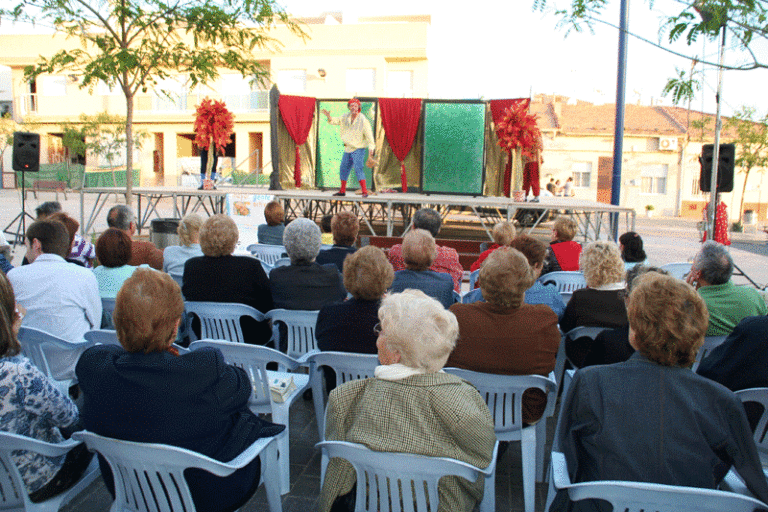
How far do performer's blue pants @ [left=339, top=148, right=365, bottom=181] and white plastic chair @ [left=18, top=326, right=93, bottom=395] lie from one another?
7.63m

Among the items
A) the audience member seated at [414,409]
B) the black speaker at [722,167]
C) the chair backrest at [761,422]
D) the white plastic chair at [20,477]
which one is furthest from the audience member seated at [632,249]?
the black speaker at [722,167]

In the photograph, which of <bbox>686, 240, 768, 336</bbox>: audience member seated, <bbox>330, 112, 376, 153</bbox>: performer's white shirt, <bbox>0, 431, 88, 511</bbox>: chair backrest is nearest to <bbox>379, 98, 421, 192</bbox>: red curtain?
<bbox>330, 112, 376, 153</bbox>: performer's white shirt

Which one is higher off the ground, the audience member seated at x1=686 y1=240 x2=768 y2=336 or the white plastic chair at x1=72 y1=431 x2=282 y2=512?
the audience member seated at x1=686 y1=240 x2=768 y2=336

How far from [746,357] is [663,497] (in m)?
1.10

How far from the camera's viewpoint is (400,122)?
11.7 m

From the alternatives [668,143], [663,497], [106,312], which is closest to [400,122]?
[106,312]

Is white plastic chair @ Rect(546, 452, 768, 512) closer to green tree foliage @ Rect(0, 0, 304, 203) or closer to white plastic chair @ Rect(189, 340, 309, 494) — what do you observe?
white plastic chair @ Rect(189, 340, 309, 494)

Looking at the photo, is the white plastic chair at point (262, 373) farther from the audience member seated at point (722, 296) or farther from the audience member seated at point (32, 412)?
the audience member seated at point (722, 296)

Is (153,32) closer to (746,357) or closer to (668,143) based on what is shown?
(746,357)

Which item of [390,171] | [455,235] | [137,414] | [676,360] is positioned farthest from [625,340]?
[455,235]

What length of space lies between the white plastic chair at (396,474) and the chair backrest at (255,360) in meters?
0.86

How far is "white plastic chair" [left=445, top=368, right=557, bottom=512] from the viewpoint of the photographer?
2.24 m

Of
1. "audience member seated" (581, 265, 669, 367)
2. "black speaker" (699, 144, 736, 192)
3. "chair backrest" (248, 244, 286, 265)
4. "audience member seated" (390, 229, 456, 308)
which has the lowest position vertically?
"audience member seated" (581, 265, 669, 367)

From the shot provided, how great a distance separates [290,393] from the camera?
2484mm
